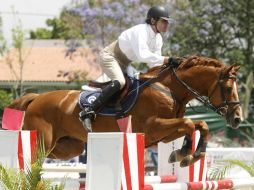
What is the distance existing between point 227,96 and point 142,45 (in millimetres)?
1143

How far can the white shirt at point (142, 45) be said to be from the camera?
8.30 metres

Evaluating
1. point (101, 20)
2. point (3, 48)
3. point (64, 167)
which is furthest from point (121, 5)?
point (64, 167)

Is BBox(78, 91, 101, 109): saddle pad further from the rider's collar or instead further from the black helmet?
the black helmet

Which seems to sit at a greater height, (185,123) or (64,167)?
(185,123)

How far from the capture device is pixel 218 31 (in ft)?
103

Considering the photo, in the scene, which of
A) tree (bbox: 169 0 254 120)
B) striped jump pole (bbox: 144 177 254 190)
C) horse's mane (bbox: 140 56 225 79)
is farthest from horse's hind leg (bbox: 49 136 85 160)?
tree (bbox: 169 0 254 120)

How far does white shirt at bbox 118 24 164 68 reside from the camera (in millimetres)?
8305

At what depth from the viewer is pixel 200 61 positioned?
857cm

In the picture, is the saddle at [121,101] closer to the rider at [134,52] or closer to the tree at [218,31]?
the rider at [134,52]

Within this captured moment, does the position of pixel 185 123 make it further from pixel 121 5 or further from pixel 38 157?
pixel 121 5

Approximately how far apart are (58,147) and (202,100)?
214 cm

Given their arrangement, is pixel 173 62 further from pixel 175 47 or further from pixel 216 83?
pixel 175 47

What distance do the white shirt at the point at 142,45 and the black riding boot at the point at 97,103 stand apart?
434mm

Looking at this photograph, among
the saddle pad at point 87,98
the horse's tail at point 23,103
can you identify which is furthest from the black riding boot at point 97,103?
the horse's tail at point 23,103
